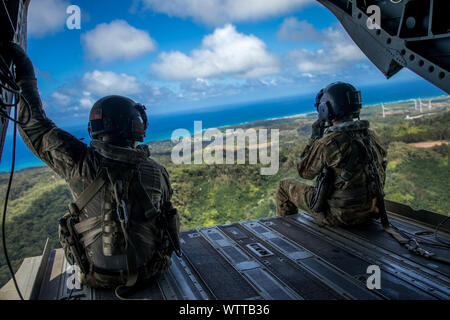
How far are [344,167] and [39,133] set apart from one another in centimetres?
314

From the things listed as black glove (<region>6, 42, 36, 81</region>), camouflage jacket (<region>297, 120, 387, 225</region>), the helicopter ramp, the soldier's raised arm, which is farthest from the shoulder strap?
camouflage jacket (<region>297, 120, 387, 225</region>)

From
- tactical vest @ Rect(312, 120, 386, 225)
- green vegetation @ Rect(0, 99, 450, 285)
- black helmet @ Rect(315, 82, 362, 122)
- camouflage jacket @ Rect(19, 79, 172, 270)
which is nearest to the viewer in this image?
camouflage jacket @ Rect(19, 79, 172, 270)

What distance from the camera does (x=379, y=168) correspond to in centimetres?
376

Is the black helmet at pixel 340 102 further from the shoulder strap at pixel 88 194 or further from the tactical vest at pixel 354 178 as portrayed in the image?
the shoulder strap at pixel 88 194

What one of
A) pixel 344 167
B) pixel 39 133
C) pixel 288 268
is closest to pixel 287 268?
pixel 288 268

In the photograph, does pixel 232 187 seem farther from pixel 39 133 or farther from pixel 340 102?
pixel 39 133

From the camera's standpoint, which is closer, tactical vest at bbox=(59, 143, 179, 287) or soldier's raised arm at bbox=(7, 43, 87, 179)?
soldier's raised arm at bbox=(7, 43, 87, 179)

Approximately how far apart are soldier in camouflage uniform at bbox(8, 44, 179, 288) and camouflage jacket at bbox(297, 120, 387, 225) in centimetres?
209

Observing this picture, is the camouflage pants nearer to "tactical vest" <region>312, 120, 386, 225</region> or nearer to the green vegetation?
"tactical vest" <region>312, 120, 386, 225</region>

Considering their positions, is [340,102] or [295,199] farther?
[295,199]

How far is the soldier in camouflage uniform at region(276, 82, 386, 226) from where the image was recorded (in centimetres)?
350

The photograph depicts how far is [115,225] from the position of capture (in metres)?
2.27
